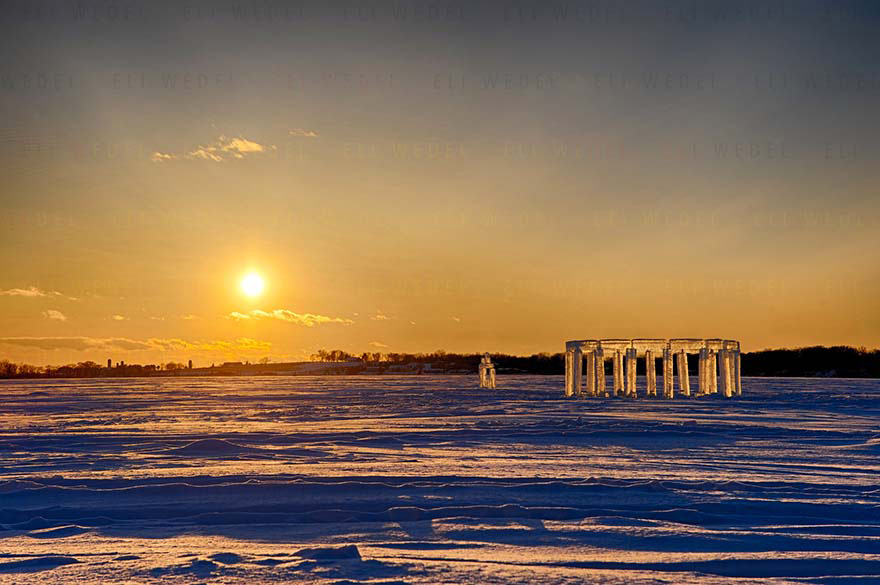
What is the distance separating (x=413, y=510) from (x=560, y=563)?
3.49 m

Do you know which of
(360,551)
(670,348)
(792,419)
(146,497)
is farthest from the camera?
(670,348)

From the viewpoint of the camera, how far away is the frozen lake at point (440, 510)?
862 centimetres

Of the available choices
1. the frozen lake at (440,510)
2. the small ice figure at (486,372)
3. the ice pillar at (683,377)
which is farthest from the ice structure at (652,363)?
the frozen lake at (440,510)

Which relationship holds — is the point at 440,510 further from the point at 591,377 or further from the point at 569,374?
the point at 569,374

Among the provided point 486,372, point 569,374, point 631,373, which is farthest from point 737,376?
point 486,372

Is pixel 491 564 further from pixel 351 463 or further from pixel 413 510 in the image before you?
pixel 351 463

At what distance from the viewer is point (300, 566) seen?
342 inches

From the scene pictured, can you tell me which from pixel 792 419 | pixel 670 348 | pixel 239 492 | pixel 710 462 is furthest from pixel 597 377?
pixel 239 492

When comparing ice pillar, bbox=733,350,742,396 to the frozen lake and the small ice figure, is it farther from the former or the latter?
the frozen lake

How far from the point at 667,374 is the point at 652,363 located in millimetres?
3558

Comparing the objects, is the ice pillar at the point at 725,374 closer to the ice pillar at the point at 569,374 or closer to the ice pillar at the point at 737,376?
the ice pillar at the point at 737,376

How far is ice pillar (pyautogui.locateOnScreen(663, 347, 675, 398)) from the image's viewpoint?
235 ft

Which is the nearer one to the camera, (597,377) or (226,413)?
(226,413)

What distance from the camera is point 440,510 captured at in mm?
11820
